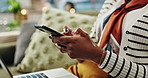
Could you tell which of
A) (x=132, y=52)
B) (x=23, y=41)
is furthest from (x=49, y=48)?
(x=132, y=52)

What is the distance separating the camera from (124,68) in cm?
85

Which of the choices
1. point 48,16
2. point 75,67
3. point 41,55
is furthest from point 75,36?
point 48,16

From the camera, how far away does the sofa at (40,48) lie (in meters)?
1.47

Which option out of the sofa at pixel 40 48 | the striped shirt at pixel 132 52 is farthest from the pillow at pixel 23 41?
the striped shirt at pixel 132 52

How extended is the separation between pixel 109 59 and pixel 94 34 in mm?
400

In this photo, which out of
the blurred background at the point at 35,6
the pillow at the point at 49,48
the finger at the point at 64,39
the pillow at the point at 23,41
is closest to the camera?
the finger at the point at 64,39

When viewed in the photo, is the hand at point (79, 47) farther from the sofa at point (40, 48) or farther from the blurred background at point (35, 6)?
the blurred background at point (35, 6)

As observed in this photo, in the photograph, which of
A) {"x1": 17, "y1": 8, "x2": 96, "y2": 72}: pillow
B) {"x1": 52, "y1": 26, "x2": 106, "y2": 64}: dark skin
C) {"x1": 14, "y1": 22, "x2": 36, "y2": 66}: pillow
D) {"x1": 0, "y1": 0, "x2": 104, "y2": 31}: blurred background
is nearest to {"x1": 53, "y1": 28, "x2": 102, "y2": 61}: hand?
{"x1": 52, "y1": 26, "x2": 106, "y2": 64}: dark skin

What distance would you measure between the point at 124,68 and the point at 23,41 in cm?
99

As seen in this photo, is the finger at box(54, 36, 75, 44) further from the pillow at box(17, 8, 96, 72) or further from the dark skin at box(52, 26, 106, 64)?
the pillow at box(17, 8, 96, 72)

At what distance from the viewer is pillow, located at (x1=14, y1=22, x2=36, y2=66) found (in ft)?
5.40

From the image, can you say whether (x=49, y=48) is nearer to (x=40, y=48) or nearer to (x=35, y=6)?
(x=40, y=48)

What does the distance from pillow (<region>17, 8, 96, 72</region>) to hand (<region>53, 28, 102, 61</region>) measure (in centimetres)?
68

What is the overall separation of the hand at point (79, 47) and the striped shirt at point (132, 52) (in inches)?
2.5
